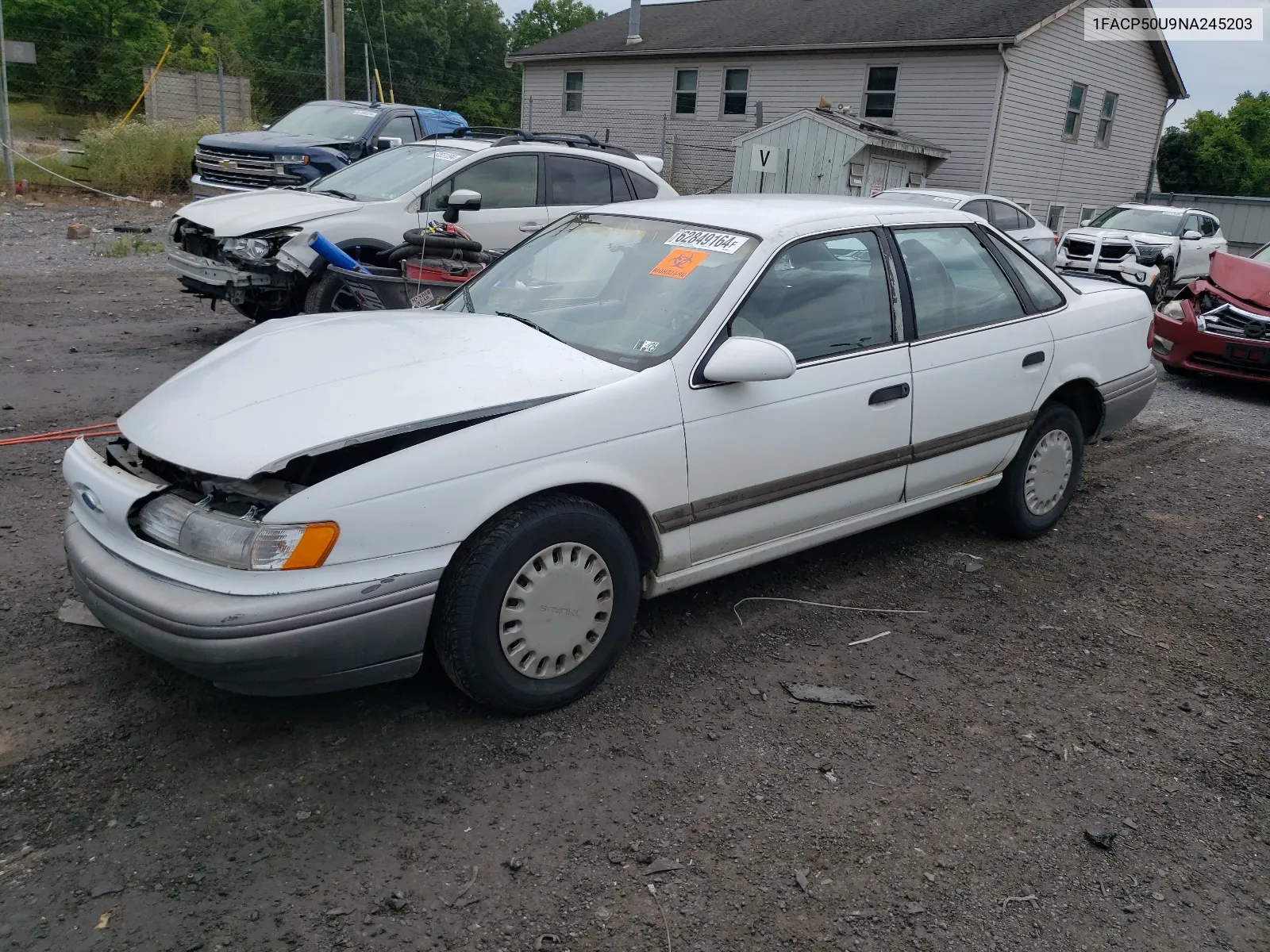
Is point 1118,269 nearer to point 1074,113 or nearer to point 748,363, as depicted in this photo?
point 1074,113

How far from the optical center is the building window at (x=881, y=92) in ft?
75.3

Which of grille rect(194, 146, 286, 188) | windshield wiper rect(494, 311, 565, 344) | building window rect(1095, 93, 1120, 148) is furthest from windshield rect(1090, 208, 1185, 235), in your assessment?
windshield wiper rect(494, 311, 565, 344)

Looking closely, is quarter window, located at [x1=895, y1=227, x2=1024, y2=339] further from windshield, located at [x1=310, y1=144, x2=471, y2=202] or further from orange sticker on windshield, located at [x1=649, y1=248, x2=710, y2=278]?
windshield, located at [x1=310, y1=144, x2=471, y2=202]

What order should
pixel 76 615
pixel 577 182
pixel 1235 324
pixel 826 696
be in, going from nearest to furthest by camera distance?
pixel 826 696 → pixel 76 615 → pixel 577 182 → pixel 1235 324

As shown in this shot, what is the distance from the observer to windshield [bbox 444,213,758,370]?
12.3ft

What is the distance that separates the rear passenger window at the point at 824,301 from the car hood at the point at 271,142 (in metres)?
10.1

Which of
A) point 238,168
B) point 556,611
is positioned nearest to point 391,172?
point 238,168

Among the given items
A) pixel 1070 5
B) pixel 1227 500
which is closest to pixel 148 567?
pixel 1227 500

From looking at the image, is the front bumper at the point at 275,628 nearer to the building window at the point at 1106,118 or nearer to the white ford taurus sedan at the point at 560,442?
the white ford taurus sedan at the point at 560,442

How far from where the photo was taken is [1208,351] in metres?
9.49

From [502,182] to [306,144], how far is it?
17.7 feet

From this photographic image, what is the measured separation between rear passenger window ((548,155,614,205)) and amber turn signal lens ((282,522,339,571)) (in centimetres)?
637

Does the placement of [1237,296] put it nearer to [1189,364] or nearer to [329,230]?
[1189,364]

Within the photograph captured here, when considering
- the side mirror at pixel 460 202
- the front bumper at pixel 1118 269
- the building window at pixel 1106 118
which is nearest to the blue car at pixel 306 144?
the side mirror at pixel 460 202
